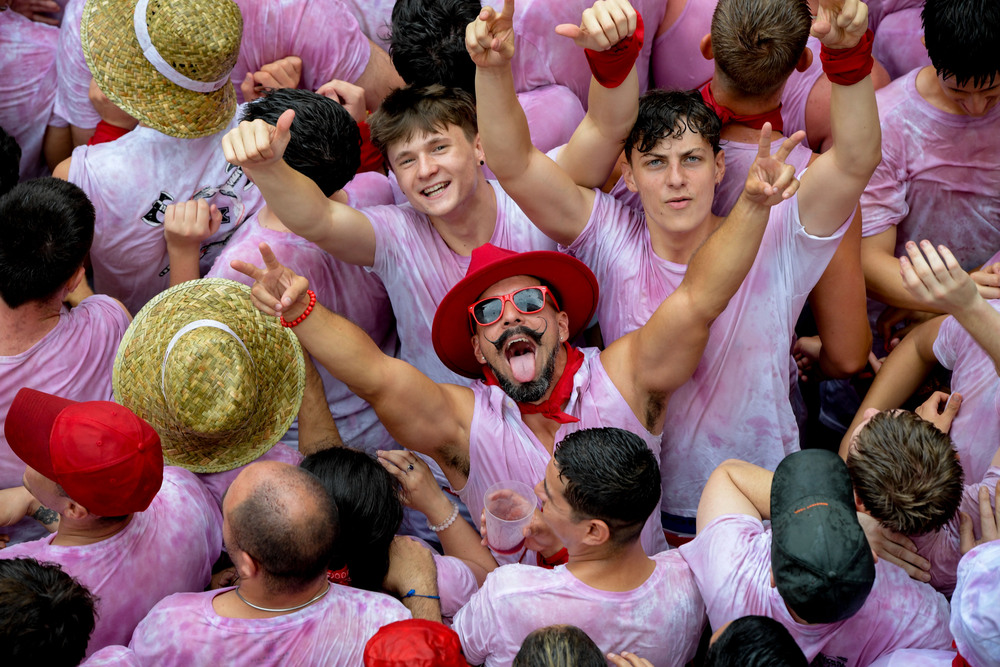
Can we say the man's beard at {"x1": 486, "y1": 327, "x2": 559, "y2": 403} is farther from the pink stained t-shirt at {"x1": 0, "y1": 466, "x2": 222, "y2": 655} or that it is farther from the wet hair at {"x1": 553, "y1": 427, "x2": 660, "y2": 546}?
the pink stained t-shirt at {"x1": 0, "y1": 466, "x2": 222, "y2": 655}

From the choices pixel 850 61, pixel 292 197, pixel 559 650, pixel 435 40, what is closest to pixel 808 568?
pixel 559 650

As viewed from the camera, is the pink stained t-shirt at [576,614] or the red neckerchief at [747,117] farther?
the red neckerchief at [747,117]

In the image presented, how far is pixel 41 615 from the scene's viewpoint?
2236mm

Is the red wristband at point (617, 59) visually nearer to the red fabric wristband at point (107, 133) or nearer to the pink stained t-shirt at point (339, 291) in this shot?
the pink stained t-shirt at point (339, 291)

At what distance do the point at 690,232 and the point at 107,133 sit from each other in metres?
2.33

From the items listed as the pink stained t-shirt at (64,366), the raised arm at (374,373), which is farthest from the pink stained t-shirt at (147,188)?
the raised arm at (374,373)

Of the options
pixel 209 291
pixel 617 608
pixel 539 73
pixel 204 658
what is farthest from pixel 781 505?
pixel 539 73

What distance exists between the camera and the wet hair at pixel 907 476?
245 cm

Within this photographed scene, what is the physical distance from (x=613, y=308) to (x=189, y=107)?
5.58ft

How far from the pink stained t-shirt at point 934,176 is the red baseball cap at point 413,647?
8.12 ft

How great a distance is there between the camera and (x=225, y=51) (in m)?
3.21

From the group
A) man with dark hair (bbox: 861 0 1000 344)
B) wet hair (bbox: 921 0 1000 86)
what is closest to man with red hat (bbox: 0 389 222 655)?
man with dark hair (bbox: 861 0 1000 344)

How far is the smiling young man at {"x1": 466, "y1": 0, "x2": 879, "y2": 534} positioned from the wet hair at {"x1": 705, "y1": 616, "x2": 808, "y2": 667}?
3.83ft

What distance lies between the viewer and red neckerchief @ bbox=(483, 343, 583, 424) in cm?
310
